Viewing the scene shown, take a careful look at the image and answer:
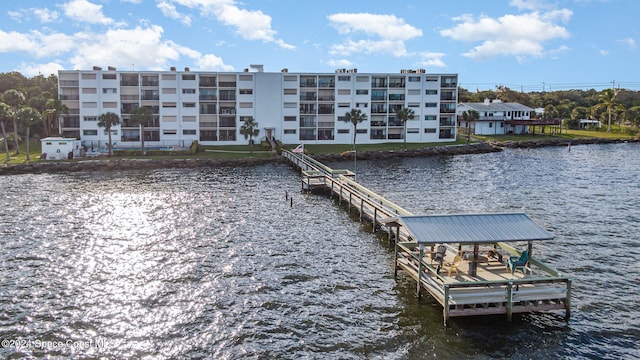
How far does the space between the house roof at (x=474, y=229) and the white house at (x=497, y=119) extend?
101846mm

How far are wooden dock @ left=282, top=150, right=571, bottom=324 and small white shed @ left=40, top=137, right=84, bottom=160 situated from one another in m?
71.3

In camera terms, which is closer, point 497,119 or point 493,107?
point 497,119

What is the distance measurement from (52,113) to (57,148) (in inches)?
827

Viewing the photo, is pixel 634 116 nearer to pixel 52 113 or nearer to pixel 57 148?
pixel 57 148

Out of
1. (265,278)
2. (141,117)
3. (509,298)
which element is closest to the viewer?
(509,298)

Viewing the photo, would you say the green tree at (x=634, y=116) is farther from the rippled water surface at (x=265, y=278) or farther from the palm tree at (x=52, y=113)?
the palm tree at (x=52, y=113)

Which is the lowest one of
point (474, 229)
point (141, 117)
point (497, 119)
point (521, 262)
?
point (521, 262)

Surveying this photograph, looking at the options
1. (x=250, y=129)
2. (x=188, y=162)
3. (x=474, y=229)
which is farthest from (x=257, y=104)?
(x=474, y=229)

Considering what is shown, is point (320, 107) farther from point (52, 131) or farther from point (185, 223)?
point (185, 223)

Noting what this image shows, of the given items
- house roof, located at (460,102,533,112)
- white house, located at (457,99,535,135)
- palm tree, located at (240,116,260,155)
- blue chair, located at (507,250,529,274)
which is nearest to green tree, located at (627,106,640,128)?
white house, located at (457,99,535,135)

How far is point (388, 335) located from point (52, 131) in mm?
102259

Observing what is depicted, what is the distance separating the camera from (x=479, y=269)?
27.4 metres

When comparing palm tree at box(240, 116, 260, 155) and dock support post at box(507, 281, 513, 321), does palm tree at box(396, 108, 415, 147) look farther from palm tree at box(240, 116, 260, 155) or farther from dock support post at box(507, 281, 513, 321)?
dock support post at box(507, 281, 513, 321)

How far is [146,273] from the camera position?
105 ft
